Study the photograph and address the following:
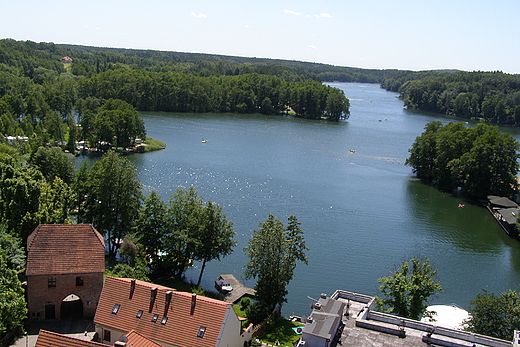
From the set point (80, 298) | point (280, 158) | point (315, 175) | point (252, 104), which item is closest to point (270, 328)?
point (80, 298)

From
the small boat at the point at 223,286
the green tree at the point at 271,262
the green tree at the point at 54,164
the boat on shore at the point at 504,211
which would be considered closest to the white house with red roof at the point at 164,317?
the green tree at the point at 271,262

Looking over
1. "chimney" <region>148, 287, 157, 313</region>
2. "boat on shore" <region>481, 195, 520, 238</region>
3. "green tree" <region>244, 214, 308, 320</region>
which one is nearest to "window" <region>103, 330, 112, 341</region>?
"chimney" <region>148, 287, 157, 313</region>

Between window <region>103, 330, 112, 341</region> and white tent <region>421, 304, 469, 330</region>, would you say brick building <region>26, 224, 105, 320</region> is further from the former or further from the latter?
white tent <region>421, 304, 469, 330</region>

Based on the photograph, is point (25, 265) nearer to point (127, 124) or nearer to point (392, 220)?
point (392, 220)

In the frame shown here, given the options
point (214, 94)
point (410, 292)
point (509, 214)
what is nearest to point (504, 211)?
point (509, 214)

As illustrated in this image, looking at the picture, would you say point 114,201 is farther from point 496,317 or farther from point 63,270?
point 496,317

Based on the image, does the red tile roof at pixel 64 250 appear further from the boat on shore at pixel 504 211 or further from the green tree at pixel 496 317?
the boat on shore at pixel 504 211
